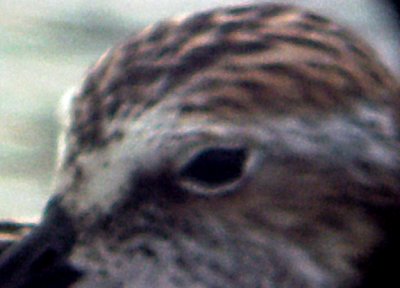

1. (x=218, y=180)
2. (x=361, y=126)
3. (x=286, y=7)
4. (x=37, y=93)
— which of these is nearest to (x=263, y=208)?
(x=218, y=180)

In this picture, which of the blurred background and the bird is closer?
the bird

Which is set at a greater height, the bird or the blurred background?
the blurred background

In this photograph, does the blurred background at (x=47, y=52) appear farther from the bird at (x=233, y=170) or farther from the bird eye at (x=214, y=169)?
the bird eye at (x=214, y=169)

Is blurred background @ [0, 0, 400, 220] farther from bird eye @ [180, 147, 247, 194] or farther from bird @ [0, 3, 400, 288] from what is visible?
bird eye @ [180, 147, 247, 194]

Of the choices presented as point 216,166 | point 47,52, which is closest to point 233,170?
point 216,166

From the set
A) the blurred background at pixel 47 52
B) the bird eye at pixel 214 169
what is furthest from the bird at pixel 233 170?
the blurred background at pixel 47 52

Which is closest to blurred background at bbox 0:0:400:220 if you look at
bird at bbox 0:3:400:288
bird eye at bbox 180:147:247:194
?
bird at bbox 0:3:400:288

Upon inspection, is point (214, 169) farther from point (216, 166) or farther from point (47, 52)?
point (47, 52)
